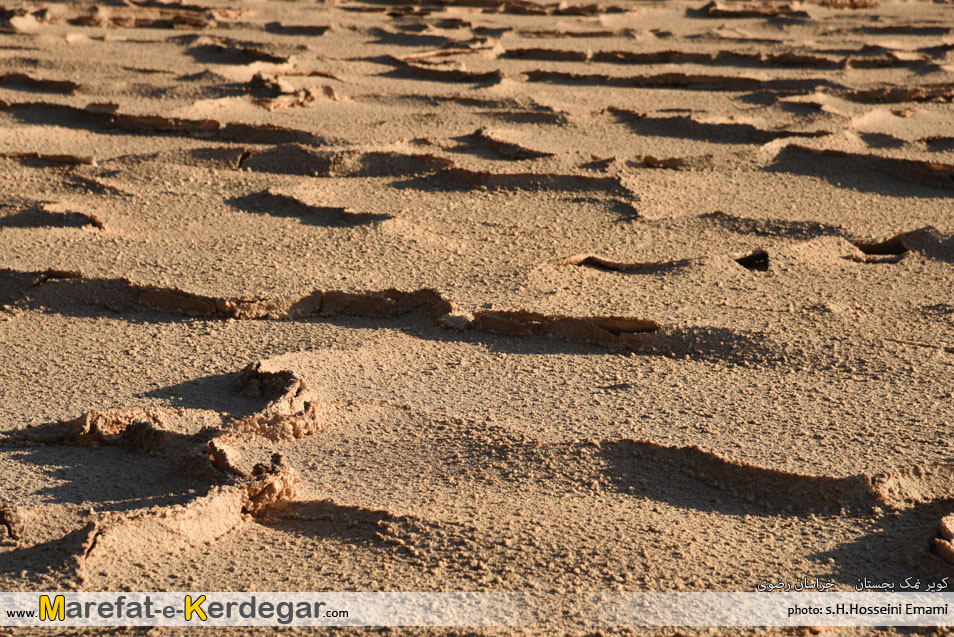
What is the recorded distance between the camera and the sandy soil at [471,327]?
1.73 m

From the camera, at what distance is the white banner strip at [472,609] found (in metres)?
1.54

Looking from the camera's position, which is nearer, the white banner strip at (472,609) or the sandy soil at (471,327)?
the white banner strip at (472,609)

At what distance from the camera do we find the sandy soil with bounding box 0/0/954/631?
173 cm

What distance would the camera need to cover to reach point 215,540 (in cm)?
173

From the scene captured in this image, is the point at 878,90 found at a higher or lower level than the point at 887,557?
higher

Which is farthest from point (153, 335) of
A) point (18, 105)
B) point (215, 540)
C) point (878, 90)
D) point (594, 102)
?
point (878, 90)

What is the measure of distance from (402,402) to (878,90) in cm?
333

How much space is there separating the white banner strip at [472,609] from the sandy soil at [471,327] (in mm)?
35

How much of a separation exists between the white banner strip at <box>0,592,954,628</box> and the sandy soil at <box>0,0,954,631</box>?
0.11 ft

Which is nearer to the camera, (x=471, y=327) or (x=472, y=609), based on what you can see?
(x=472, y=609)

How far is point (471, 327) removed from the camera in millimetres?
2576

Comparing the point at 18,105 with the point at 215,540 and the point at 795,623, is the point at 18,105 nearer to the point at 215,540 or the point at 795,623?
the point at 215,540

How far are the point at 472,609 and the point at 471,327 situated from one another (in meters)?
1.08

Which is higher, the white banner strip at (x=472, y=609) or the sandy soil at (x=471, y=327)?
the sandy soil at (x=471, y=327)
